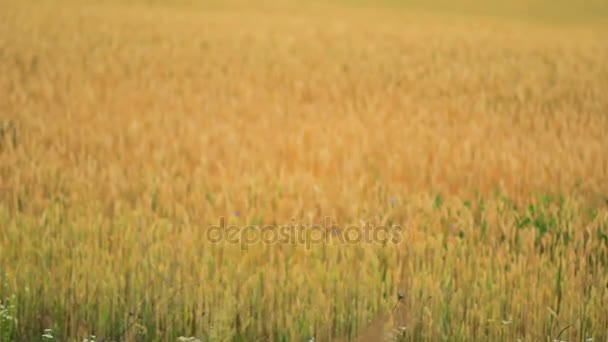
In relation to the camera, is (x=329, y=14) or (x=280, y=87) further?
(x=329, y=14)

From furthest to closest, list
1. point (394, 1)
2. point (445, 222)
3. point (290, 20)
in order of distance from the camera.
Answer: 1. point (394, 1)
2. point (290, 20)
3. point (445, 222)

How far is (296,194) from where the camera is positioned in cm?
601

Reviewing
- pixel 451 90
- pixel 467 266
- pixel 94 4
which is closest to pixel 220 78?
pixel 451 90

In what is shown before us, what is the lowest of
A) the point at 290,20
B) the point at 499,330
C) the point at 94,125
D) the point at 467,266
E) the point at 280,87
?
the point at 499,330

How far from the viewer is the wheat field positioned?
3873 mm

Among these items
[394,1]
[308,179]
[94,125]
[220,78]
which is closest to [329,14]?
[394,1]

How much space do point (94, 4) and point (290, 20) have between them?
613 cm

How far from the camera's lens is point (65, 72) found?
11.5m

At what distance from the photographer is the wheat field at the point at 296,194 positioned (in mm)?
3873

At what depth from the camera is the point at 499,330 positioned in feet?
12.2

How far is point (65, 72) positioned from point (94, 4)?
48.0 ft

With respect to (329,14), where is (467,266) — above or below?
below

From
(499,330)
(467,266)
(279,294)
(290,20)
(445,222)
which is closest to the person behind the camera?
(499,330)

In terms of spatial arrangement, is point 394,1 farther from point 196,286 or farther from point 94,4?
point 196,286
